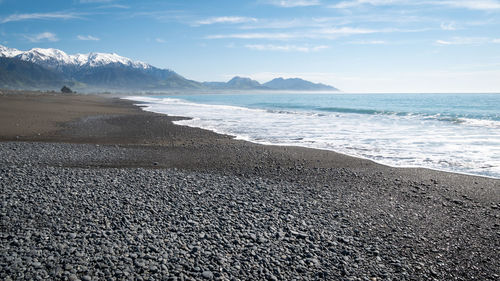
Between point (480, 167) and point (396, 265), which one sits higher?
point (480, 167)

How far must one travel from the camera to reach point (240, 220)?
709 cm

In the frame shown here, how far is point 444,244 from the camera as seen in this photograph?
20.9 ft

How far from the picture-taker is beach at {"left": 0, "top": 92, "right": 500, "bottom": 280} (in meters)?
5.39

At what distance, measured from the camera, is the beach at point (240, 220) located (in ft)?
17.7

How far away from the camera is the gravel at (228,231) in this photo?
5.33m

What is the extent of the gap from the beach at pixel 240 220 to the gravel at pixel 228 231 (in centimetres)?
2

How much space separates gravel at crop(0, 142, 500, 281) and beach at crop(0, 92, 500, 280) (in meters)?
0.02

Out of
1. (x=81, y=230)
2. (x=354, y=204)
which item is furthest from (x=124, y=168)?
(x=354, y=204)

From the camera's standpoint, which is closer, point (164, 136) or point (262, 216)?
point (262, 216)

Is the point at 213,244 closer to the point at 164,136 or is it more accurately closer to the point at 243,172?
the point at 243,172

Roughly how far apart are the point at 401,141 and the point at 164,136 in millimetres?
13293

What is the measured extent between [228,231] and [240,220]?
0.57 meters

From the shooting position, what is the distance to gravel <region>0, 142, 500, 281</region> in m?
5.33

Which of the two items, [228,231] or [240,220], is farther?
[240,220]
